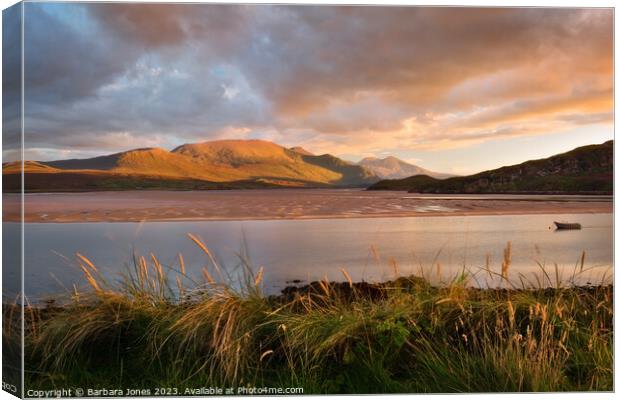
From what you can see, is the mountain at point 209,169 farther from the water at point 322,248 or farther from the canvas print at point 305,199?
the water at point 322,248

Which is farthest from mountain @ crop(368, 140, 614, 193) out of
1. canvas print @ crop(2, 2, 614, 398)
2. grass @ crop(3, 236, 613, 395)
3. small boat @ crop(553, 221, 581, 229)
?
grass @ crop(3, 236, 613, 395)

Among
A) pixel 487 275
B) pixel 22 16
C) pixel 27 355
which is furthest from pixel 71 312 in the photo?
pixel 487 275

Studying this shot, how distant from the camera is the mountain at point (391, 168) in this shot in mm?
6660

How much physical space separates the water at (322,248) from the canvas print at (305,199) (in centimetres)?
2

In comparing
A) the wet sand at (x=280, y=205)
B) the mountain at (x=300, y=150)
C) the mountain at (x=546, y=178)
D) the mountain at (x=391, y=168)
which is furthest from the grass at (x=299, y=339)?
the mountain at (x=300, y=150)

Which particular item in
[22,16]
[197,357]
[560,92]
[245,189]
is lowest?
[197,357]

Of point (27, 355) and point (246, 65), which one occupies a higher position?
point (246, 65)

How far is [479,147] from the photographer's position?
22.1 ft

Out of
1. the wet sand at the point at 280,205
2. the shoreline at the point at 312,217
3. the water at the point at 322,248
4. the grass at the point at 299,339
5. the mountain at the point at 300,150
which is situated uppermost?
the mountain at the point at 300,150

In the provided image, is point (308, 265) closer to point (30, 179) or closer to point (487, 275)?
point (487, 275)

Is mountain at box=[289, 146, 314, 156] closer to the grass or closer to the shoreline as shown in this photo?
the shoreline

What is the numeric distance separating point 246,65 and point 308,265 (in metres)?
1.89

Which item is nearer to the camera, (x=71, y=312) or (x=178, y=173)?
(x=71, y=312)

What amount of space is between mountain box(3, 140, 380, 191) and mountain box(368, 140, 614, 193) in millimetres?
494
